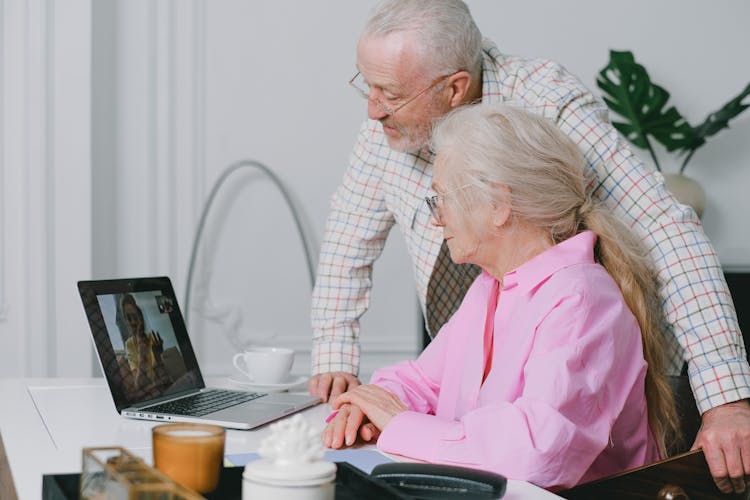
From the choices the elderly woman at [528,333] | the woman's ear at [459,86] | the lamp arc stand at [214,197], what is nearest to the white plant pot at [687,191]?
the lamp arc stand at [214,197]

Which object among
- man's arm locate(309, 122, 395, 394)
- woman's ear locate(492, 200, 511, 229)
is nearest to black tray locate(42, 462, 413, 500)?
woman's ear locate(492, 200, 511, 229)

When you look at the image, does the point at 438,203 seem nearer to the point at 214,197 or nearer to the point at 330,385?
the point at 330,385

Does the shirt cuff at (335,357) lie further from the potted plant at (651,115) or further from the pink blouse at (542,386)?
the potted plant at (651,115)

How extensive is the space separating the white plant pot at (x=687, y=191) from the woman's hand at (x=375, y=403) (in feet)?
7.42

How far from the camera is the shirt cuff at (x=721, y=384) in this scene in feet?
5.46

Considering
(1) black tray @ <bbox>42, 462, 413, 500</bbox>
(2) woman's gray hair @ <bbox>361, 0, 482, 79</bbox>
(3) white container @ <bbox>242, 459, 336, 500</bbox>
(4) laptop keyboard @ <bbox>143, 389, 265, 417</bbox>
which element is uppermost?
(2) woman's gray hair @ <bbox>361, 0, 482, 79</bbox>

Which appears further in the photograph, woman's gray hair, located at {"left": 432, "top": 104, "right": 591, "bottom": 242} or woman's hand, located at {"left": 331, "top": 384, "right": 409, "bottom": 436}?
woman's gray hair, located at {"left": 432, "top": 104, "right": 591, "bottom": 242}

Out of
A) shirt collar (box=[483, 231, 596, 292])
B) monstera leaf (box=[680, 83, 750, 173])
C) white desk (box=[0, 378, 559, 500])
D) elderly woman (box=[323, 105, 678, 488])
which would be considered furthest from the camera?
monstera leaf (box=[680, 83, 750, 173])

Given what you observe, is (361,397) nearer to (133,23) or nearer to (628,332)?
(628,332)

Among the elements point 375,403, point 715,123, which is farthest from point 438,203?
point 715,123

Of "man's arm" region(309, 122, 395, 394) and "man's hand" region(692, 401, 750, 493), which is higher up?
"man's arm" region(309, 122, 395, 394)

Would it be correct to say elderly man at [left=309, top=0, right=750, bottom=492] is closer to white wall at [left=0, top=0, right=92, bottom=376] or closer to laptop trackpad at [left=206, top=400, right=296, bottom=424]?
laptop trackpad at [left=206, top=400, right=296, bottom=424]

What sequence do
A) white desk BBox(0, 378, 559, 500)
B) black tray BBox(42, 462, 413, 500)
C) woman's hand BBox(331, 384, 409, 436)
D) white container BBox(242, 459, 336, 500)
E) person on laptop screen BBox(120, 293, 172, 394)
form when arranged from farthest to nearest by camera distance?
person on laptop screen BBox(120, 293, 172, 394), woman's hand BBox(331, 384, 409, 436), white desk BBox(0, 378, 559, 500), black tray BBox(42, 462, 413, 500), white container BBox(242, 459, 336, 500)

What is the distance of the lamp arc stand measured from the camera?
11.2 feet
